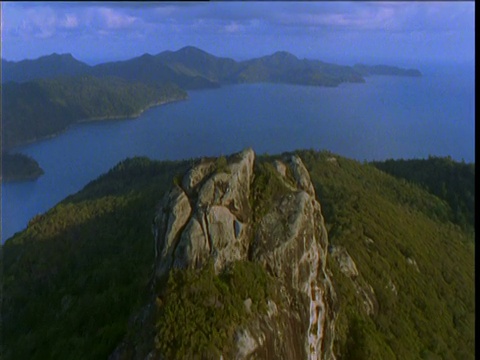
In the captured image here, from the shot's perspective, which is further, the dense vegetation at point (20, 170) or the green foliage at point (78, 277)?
the dense vegetation at point (20, 170)

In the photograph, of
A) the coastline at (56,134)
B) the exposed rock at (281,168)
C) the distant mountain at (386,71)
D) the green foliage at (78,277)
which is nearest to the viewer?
the exposed rock at (281,168)

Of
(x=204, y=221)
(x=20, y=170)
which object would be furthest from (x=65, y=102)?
(x=204, y=221)

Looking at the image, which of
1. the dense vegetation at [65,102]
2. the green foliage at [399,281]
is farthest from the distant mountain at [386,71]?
the green foliage at [399,281]

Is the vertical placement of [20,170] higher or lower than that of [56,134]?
higher

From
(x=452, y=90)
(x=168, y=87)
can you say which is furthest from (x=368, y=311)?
(x=168, y=87)

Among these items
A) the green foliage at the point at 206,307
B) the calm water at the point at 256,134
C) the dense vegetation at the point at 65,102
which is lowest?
the dense vegetation at the point at 65,102

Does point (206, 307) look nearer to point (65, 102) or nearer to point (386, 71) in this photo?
point (65, 102)

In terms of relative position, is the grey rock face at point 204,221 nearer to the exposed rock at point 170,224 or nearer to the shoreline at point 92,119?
the exposed rock at point 170,224
